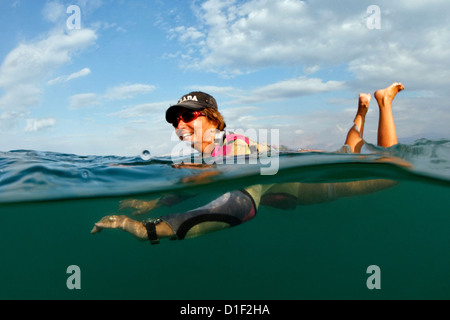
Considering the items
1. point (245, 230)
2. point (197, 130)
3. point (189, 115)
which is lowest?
point (245, 230)

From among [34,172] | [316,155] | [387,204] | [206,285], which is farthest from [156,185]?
[387,204]

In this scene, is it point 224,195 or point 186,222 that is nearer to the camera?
point 186,222

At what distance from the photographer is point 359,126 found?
6477 millimetres

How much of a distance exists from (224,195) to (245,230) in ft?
34.6

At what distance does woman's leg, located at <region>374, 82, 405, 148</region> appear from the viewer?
5.75m

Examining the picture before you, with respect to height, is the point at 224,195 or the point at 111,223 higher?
the point at 224,195

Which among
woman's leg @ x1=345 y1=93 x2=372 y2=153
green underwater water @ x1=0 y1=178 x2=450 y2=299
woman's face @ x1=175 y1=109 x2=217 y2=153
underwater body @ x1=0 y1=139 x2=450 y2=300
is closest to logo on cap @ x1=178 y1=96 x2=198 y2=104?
woman's face @ x1=175 y1=109 x2=217 y2=153

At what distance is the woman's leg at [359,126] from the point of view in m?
6.29

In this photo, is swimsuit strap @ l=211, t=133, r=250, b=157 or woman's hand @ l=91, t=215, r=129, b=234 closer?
woman's hand @ l=91, t=215, r=129, b=234

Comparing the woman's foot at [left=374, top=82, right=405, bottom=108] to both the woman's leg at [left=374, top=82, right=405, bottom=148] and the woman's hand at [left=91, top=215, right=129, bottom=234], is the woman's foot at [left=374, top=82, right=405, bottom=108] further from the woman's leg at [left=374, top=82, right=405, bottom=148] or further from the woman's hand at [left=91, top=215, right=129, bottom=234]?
the woman's hand at [left=91, top=215, right=129, bottom=234]

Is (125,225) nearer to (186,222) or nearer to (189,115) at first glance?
(186,222)

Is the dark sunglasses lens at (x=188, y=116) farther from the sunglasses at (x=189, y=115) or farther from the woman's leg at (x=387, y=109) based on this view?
the woman's leg at (x=387, y=109)

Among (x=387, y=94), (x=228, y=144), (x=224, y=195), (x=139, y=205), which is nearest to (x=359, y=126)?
(x=387, y=94)
